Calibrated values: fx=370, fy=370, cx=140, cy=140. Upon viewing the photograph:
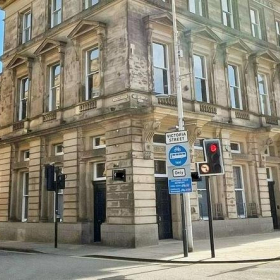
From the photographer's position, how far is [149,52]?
60.4 ft

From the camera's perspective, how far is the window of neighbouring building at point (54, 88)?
21.8 metres

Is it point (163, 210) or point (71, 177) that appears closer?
point (163, 210)

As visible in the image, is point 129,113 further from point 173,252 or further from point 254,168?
point 254,168

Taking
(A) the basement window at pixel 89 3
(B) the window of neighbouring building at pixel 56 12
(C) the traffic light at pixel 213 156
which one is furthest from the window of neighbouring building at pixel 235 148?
(B) the window of neighbouring building at pixel 56 12

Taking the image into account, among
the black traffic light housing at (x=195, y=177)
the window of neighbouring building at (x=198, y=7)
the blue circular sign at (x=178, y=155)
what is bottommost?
the black traffic light housing at (x=195, y=177)

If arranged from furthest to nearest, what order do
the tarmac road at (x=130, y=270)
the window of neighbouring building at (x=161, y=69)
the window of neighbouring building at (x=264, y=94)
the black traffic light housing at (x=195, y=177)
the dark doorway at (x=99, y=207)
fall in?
the window of neighbouring building at (x=264, y=94), the window of neighbouring building at (x=161, y=69), the dark doorway at (x=99, y=207), the black traffic light housing at (x=195, y=177), the tarmac road at (x=130, y=270)

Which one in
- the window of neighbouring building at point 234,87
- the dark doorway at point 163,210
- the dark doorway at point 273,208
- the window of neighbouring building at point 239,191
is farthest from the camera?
the dark doorway at point 273,208

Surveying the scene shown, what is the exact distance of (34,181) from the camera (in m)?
21.2

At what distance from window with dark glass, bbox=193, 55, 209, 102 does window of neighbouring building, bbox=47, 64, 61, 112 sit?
26.2 ft

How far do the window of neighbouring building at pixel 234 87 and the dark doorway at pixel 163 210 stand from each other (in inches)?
298

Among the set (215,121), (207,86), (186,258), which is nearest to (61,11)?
(207,86)

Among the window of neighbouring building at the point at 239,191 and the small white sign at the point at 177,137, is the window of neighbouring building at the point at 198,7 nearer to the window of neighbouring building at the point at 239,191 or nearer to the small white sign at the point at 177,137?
the window of neighbouring building at the point at 239,191

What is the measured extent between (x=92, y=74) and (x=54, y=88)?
135 inches

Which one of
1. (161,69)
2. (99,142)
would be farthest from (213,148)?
(161,69)
